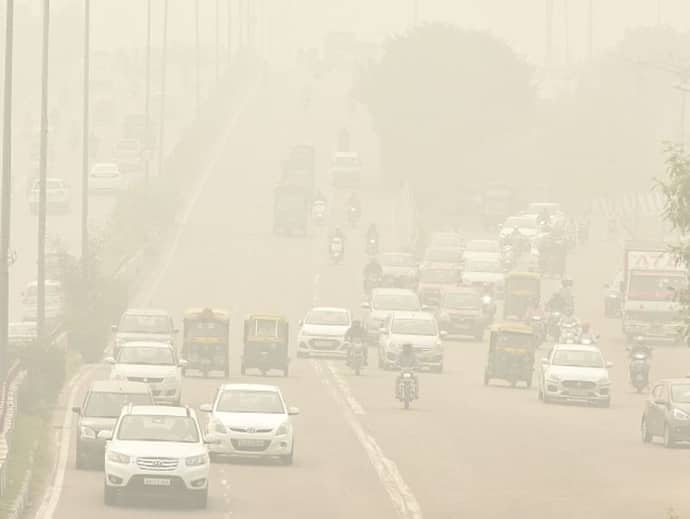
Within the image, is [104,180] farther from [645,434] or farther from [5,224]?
[645,434]

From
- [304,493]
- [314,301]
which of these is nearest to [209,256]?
[314,301]

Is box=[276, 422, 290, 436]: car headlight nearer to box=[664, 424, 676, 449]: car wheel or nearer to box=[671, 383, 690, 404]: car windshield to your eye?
box=[664, 424, 676, 449]: car wheel

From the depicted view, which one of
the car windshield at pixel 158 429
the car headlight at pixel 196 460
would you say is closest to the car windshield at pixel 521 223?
the car windshield at pixel 158 429

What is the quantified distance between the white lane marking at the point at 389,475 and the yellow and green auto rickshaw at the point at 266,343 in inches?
328

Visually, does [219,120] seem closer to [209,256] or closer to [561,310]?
Answer: [209,256]

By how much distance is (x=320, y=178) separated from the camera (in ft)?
439

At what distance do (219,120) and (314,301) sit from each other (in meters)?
67.5

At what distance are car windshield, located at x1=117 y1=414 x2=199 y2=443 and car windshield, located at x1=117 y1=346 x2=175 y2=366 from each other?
1575 centimetres

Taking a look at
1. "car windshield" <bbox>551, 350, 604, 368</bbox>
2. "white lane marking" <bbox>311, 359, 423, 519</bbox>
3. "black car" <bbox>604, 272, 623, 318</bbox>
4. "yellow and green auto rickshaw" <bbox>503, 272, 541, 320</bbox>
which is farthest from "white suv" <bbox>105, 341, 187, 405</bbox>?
"black car" <bbox>604, 272, 623, 318</bbox>

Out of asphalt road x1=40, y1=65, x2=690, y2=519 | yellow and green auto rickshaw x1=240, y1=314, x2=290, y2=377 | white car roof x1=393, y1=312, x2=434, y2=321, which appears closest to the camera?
asphalt road x1=40, y1=65, x2=690, y2=519

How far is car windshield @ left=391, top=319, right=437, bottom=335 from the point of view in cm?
6462

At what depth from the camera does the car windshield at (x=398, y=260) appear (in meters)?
90.6

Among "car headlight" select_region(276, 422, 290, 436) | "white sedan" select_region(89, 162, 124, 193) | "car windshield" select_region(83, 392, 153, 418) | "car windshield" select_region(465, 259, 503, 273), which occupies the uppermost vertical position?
"white sedan" select_region(89, 162, 124, 193)

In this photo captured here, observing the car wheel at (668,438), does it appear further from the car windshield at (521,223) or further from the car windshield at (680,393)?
the car windshield at (521,223)
